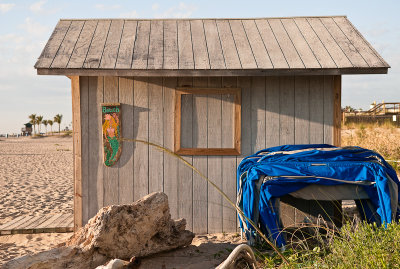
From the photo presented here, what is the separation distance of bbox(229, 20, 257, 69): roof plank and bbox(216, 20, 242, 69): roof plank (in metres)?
0.07

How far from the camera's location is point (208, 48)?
6734mm

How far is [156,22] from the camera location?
7.80m

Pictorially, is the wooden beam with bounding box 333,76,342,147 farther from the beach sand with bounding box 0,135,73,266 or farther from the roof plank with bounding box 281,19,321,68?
the beach sand with bounding box 0,135,73,266

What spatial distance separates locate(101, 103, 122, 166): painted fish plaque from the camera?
258 inches

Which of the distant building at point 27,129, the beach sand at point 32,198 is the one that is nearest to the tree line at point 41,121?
the distant building at point 27,129

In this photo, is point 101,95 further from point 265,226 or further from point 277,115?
point 265,226

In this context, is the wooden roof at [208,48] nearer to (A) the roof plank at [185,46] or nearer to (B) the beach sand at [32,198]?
(A) the roof plank at [185,46]

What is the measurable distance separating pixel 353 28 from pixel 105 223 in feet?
18.5

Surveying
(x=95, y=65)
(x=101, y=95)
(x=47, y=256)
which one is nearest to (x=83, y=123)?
(x=101, y=95)

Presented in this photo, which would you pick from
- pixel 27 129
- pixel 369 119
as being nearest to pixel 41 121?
pixel 27 129

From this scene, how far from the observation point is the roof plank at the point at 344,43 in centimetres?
614

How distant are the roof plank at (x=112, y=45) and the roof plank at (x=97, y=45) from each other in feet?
0.22

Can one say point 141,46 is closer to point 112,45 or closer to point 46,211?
point 112,45

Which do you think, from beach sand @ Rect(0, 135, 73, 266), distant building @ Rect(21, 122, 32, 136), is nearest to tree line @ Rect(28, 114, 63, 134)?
distant building @ Rect(21, 122, 32, 136)
